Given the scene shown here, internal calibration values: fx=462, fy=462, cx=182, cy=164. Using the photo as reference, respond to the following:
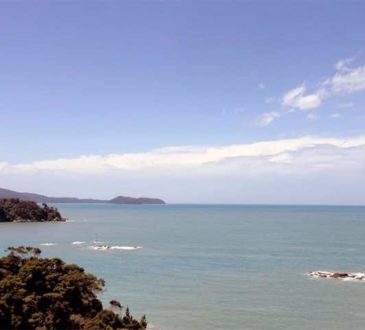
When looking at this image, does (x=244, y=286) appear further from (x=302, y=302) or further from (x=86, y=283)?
(x=86, y=283)

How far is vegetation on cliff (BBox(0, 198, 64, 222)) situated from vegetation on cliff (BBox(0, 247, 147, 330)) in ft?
507

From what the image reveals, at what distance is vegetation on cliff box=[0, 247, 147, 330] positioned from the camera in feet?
110

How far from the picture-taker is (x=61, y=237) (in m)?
123

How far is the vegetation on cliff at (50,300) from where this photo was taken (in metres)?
33.6

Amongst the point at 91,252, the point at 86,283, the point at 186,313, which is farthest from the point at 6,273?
the point at 91,252

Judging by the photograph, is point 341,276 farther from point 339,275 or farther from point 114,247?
point 114,247

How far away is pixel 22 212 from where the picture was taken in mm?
185125

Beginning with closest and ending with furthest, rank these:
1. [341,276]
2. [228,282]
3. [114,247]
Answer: [228,282], [341,276], [114,247]

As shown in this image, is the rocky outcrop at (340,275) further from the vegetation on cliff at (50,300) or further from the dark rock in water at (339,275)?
the vegetation on cliff at (50,300)

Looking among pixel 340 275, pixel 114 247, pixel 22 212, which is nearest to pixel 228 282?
pixel 340 275

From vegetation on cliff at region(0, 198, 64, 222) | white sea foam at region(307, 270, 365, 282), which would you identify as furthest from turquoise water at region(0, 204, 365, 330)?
vegetation on cliff at region(0, 198, 64, 222)

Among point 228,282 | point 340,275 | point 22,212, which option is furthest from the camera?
point 22,212

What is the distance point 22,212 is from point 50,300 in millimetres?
159669

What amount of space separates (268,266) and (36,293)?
4966cm
